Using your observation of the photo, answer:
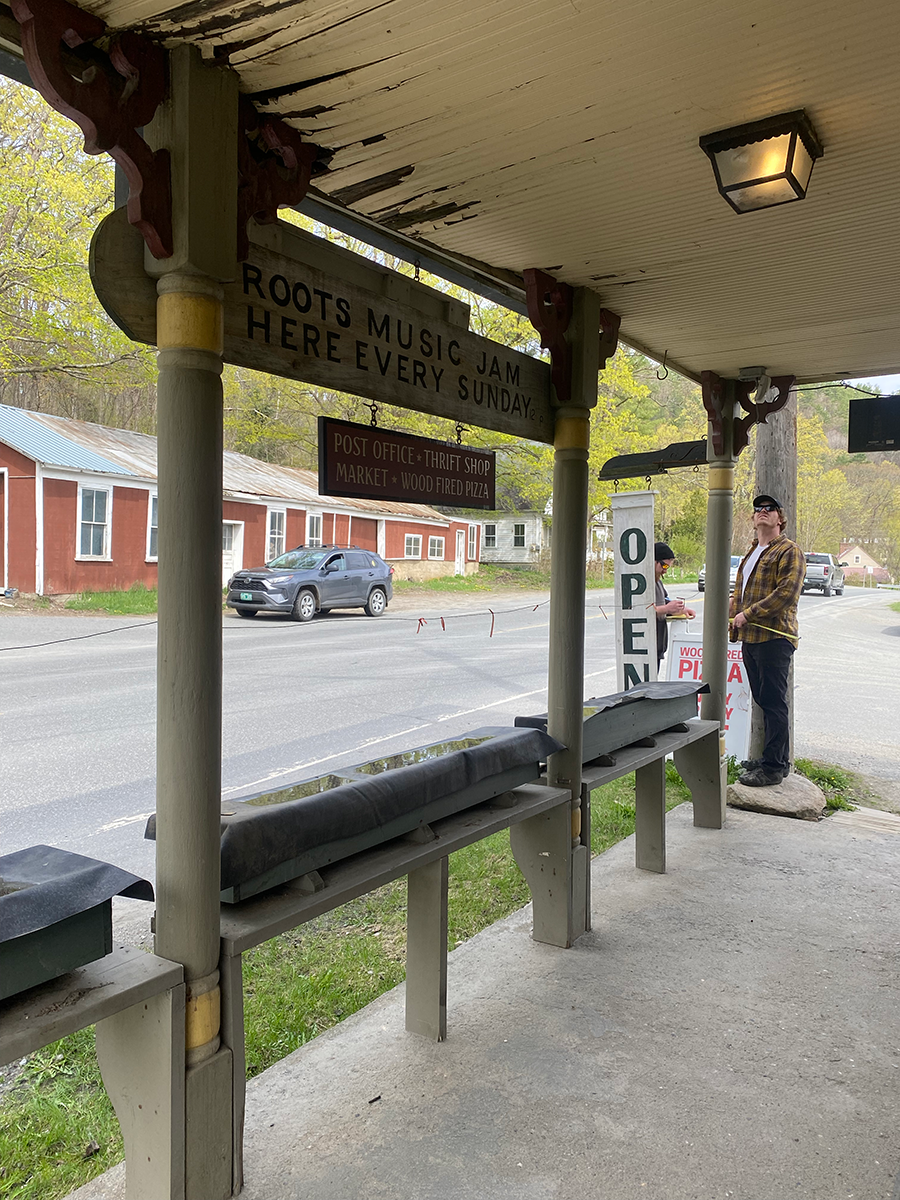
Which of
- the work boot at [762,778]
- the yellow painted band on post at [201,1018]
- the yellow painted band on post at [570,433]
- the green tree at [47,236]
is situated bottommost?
the work boot at [762,778]

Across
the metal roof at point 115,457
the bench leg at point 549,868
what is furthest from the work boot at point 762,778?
the metal roof at point 115,457

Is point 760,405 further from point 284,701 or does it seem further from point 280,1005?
point 284,701

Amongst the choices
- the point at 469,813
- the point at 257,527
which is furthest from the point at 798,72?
the point at 257,527

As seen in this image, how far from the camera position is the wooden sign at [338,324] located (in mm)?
2041

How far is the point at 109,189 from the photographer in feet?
51.4

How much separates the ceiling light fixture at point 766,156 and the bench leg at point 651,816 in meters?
2.79

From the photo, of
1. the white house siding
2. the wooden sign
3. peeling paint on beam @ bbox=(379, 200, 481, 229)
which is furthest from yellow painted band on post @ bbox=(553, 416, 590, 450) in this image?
the white house siding

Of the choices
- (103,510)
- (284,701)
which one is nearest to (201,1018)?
(284,701)

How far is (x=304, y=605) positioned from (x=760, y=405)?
12670 mm

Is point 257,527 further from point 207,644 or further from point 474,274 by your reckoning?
point 207,644

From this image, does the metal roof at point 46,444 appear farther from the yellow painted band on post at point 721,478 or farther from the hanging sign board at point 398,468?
the hanging sign board at point 398,468

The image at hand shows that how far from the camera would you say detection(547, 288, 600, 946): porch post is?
3.64 metres

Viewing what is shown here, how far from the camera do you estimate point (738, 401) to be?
554cm

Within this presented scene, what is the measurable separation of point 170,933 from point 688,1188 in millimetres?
1483
